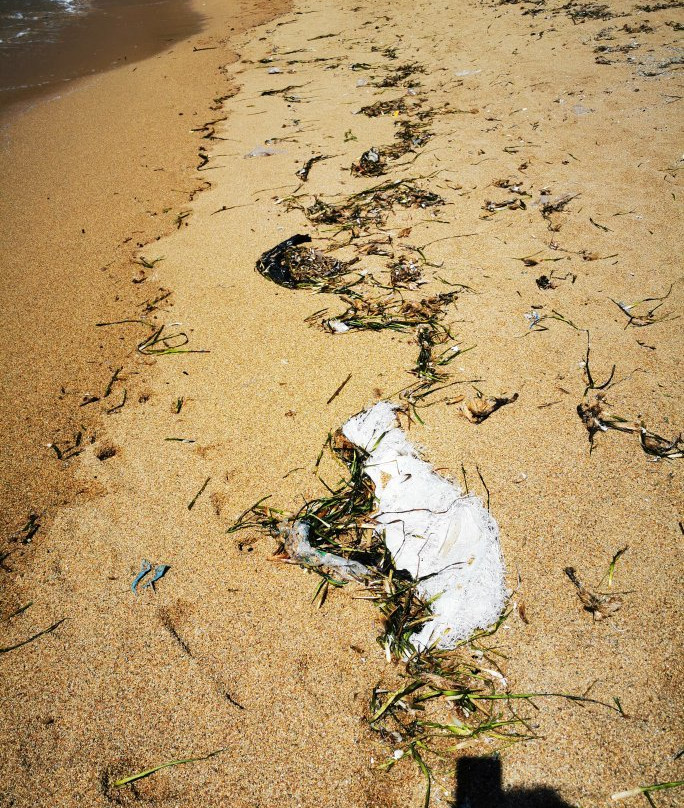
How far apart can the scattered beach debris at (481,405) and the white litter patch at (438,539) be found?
0.32 meters

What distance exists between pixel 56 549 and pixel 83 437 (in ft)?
1.84

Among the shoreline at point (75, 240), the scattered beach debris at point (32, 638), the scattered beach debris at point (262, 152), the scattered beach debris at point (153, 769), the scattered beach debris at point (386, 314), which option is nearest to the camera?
the scattered beach debris at point (153, 769)

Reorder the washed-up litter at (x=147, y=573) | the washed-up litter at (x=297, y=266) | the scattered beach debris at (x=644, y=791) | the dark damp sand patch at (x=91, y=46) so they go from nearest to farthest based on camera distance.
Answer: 1. the scattered beach debris at (x=644, y=791)
2. the washed-up litter at (x=147, y=573)
3. the washed-up litter at (x=297, y=266)
4. the dark damp sand patch at (x=91, y=46)

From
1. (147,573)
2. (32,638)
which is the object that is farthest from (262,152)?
(32,638)

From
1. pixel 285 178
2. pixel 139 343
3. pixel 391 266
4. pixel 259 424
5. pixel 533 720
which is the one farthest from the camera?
pixel 285 178

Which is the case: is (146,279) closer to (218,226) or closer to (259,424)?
(218,226)

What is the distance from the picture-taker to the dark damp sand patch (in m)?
6.33

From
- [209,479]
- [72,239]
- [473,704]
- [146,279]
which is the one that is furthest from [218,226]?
[473,704]

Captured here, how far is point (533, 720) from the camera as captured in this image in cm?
133

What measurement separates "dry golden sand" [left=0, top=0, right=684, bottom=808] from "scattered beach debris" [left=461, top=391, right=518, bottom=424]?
0.21 feet

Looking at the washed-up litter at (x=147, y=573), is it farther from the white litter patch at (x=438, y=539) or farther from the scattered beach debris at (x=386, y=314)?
the scattered beach debris at (x=386, y=314)

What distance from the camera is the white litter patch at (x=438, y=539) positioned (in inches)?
59.9

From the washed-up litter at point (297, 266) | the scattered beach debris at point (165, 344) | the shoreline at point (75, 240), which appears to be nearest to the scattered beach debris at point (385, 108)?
the shoreline at point (75, 240)

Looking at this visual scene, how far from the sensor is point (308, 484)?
1.93 m
